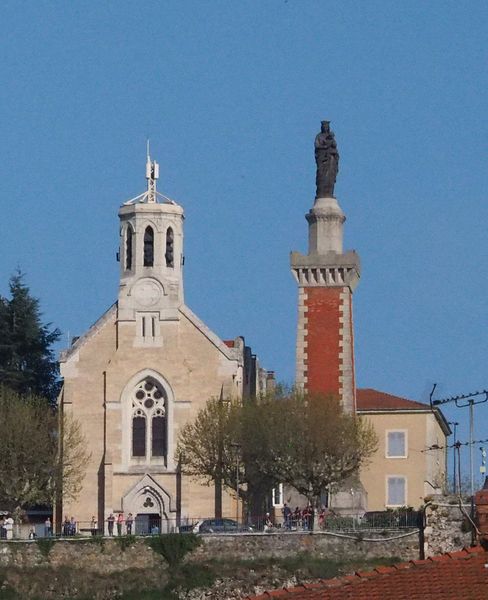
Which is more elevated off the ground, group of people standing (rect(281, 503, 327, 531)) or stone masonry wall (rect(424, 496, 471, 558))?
group of people standing (rect(281, 503, 327, 531))

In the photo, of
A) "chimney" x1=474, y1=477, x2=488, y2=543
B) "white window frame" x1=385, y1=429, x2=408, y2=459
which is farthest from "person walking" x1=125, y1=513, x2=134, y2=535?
"chimney" x1=474, y1=477, x2=488, y2=543

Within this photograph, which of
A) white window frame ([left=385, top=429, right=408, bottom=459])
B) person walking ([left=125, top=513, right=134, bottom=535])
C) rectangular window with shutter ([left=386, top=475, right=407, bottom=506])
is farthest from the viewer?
white window frame ([left=385, top=429, right=408, bottom=459])

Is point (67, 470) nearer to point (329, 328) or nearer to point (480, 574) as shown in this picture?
point (329, 328)

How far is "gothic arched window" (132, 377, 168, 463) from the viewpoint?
94.8 meters

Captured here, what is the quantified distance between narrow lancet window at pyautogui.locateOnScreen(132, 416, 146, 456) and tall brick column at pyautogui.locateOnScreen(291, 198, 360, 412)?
7.15 metres

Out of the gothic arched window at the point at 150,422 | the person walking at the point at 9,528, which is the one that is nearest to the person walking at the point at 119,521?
the gothic arched window at the point at 150,422

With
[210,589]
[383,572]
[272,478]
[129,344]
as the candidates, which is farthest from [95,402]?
[383,572]

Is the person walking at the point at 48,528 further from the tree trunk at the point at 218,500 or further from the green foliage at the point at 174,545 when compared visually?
the tree trunk at the point at 218,500

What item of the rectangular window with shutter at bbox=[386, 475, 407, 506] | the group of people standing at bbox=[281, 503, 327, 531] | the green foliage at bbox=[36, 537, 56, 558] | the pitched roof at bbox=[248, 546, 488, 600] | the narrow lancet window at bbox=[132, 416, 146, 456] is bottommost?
the pitched roof at bbox=[248, 546, 488, 600]

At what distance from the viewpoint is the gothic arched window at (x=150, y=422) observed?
311 ft

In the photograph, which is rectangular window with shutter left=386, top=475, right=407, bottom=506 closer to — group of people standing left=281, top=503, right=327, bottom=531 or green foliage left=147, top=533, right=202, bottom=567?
group of people standing left=281, top=503, right=327, bottom=531

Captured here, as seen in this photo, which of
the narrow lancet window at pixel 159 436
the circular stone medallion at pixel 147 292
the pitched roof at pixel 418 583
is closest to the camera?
the pitched roof at pixel 418 583

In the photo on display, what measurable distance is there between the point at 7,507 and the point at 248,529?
11279 millimetres

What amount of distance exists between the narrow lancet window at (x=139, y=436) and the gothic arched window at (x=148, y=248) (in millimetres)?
6958
